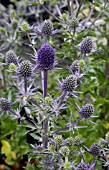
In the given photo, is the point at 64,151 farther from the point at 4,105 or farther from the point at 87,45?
the point at 87,45

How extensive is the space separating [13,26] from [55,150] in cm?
104

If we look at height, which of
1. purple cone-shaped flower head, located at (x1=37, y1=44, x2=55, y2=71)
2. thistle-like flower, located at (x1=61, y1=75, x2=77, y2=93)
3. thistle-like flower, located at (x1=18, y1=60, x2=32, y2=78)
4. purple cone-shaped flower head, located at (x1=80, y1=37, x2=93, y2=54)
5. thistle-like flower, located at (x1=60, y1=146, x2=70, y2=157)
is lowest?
thistle-like flower, located at (x1=60, y1=146, x2=70, y2=157)

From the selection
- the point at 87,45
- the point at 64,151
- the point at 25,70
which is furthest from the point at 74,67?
the point at 64,151

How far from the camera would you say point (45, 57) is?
1.39 m

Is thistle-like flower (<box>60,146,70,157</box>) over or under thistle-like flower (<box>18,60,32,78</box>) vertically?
under

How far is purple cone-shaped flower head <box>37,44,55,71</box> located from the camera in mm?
1385

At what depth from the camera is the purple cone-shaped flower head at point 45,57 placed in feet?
4.54

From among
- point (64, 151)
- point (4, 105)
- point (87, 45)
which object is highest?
point (87, 45)

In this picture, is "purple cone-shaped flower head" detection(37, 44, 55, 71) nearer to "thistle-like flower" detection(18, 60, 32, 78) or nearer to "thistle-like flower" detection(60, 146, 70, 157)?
"thistle-like flower" detection(18, 60, 32, 78)

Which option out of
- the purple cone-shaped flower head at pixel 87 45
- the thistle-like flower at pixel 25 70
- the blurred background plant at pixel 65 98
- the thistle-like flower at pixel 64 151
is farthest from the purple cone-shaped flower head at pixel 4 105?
the purple cone-shaped flower head at pixel 87 45

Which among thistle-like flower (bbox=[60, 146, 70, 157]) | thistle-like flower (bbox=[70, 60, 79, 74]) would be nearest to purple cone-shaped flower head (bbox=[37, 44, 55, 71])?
thistle-like flower (bbox=[70, 60, 79, 74])

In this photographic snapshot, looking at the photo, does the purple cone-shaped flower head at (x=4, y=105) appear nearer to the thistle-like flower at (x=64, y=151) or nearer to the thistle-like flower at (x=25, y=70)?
the thistle-like flower at (x=25, y=70)

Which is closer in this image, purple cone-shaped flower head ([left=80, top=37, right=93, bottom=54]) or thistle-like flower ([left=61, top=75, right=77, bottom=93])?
thistle-like flower ([left=61, top=75, right=77, bottom=93])

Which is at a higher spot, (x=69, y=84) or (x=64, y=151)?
(x=69, y=84)
